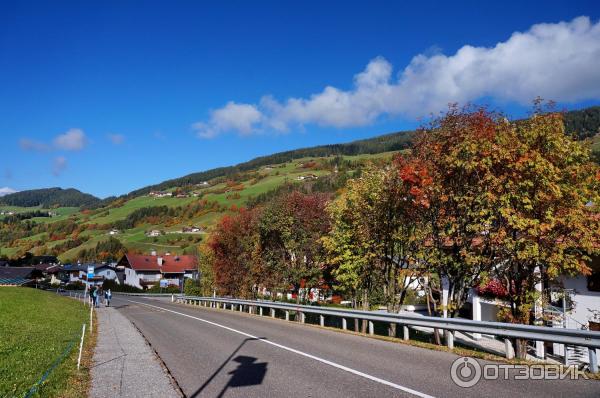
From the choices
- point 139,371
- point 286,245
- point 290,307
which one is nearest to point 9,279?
point 286,245

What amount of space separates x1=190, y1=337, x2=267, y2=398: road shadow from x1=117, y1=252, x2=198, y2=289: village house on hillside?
315 ft

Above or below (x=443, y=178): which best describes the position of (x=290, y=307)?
below

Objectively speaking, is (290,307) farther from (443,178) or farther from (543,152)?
(543,152)

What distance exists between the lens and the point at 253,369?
9.98 m

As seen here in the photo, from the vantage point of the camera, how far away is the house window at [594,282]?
18.7 metres

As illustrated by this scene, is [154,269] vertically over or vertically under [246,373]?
over

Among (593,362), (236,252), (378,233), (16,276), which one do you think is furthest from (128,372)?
(16,276)

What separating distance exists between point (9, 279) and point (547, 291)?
89.5m

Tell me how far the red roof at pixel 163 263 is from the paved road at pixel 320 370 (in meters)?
95.4

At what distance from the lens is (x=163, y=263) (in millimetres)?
110375

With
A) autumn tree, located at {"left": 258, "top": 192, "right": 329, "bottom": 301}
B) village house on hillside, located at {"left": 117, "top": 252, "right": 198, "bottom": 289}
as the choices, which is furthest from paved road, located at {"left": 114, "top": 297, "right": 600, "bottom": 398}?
village house on hillside, located at {"left": 117, "top": 252, "right": 198, "bottom": 289}

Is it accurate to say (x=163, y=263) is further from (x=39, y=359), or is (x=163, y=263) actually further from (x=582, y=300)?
(x=39, y=359)

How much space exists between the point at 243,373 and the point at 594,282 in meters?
16.1

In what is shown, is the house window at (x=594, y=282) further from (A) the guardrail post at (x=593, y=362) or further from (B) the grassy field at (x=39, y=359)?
(B) the grassy field at (x=39, y=359)
